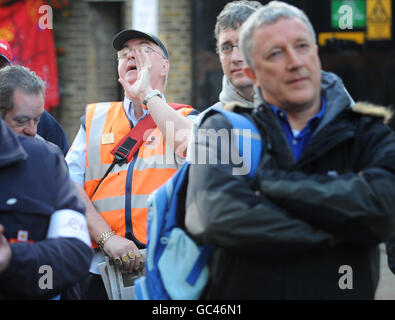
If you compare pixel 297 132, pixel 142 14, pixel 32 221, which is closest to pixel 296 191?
pixel 297 132

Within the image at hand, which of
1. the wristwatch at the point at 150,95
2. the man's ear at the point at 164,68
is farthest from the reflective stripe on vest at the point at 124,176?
the man's ear at the point at 164,68

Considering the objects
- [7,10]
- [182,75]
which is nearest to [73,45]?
[7,10]

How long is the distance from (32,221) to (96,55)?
668cm

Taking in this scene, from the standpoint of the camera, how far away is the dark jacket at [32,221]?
2.22m

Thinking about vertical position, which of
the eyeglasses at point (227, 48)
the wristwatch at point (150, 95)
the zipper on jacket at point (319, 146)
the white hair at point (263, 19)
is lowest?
the zipper on jacket at point (319, 146)

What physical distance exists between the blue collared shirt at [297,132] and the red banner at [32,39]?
21.2 feet

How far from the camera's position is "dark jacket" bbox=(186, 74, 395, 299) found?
7.11 feet

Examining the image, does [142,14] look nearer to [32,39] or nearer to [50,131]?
[32,39]

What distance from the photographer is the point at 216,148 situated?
7.73 feet

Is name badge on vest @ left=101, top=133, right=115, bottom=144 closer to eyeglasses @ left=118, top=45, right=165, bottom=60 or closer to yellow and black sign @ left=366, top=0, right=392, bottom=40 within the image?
eyeglasses @ left=118, top=45, right=165, bottom=60

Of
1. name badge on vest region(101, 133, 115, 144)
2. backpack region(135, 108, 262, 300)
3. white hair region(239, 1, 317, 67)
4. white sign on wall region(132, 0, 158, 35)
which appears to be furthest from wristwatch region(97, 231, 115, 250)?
white sign on wall region(132, 0, 158, 35)

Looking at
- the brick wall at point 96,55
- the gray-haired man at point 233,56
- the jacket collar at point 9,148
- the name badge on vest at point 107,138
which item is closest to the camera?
the jacket collar at point 9,148

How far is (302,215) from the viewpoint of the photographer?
7.19 feet

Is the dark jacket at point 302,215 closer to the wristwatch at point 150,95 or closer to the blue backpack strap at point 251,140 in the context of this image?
the blue backpack strap at point 251,140
